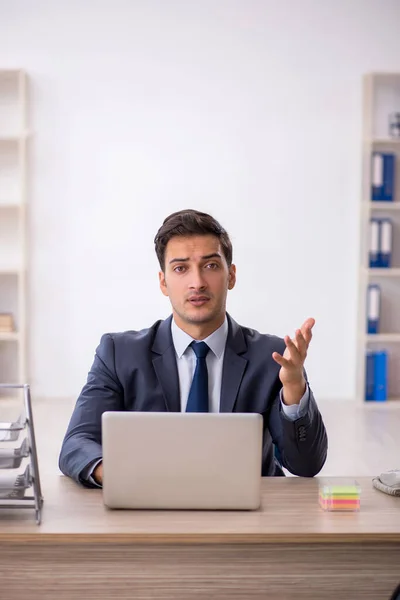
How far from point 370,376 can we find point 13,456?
4.58 m

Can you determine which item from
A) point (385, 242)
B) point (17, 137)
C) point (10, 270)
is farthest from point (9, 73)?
point (385, 242)

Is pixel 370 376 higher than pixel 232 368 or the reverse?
the reverse

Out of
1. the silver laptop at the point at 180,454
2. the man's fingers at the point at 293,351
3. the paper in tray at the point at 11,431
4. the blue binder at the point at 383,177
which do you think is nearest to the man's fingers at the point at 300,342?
the man's fingers at the point at 293,351

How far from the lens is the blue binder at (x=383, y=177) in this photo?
5926mm

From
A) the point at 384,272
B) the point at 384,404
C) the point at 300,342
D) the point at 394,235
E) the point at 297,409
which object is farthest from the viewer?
the point at 394,235

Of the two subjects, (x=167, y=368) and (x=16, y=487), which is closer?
(x=16, y=487)

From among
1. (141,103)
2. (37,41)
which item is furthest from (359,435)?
(37,41)

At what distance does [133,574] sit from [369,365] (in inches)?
176

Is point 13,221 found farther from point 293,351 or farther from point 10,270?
point 293,351

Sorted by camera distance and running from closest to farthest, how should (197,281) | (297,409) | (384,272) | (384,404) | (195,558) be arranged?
(195,558)
(297,409)
(197,281)
(384,272)
(384,404)

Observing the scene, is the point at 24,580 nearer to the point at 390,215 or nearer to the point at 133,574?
the point at 133,574

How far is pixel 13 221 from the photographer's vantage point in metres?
6.16

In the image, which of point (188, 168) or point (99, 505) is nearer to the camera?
point (99, 505)

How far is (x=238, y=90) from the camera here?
6129 millimetres
